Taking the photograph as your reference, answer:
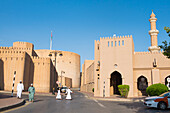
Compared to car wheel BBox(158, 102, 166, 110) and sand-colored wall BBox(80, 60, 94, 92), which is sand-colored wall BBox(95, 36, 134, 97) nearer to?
car wheel BBox(158, 102, 166, 110)

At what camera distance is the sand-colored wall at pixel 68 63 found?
8356 cm

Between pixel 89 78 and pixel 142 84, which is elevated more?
pixel 89 78

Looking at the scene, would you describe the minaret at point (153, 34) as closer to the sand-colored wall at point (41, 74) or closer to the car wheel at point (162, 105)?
the sand-colored wall at point (41, 74)

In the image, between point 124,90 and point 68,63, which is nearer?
point 124,90

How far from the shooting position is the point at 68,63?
85.6 m

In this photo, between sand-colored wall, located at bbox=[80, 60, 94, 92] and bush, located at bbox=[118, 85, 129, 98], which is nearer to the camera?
bush, located at bbox=[118, 85, 129, 98]

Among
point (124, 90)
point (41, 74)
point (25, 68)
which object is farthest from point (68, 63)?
point (124, 90)

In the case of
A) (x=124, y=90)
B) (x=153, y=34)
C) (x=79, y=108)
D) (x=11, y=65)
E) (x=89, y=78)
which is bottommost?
(x=124, y=90)

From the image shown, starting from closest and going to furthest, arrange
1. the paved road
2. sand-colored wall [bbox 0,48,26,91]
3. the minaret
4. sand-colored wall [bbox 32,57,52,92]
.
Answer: the paved road, sand-colored wall [bbox 0,48,26,91], the minaret, sand-colored wall [bbox 32,57,52,92]

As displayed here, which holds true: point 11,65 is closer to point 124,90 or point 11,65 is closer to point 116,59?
point 116,59

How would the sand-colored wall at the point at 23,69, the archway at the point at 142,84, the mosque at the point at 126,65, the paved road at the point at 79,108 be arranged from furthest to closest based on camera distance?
the sand-colored wall at the point at 23,69, the archway at the point at 142,84, the mosque at the point at 126,65, the paved road at the point at 79,108

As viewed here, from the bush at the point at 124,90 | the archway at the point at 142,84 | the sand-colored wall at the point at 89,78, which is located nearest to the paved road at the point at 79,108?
the bush at the point at 124,90

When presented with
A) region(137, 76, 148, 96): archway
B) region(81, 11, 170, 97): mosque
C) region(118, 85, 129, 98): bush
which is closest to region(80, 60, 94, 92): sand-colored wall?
region(137, 76, 148, 96): archway

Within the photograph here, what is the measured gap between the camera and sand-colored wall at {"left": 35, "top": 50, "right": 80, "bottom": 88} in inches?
3290
